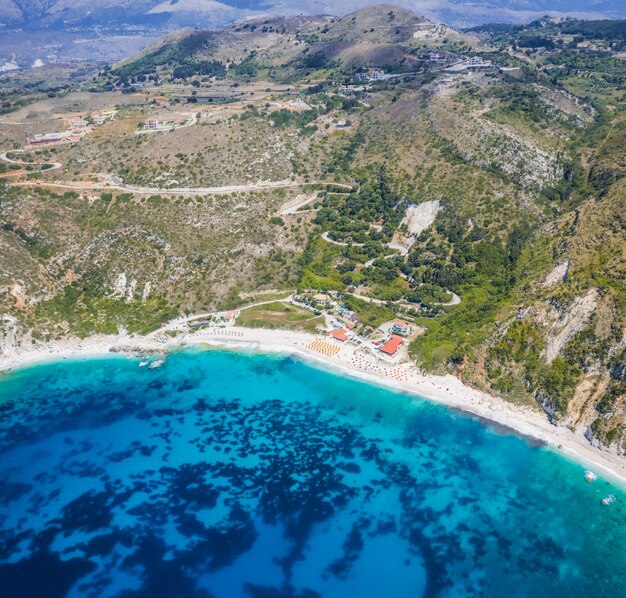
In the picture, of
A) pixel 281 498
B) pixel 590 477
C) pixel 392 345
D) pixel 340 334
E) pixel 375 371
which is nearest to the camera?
pixel 281 498

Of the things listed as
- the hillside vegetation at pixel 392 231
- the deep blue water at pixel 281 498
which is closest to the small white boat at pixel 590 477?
the deep blue water at pixel 281 498

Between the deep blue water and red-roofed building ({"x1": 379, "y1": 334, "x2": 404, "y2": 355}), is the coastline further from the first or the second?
red-roofed building ({"x1": 379, "y1": 334, "x2": 404, "y2": 355})

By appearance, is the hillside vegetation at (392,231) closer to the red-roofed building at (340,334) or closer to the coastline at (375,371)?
the coastline at (375,371)

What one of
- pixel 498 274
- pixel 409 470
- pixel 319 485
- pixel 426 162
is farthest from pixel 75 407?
pixel 426 162

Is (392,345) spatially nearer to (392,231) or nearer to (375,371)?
(375,371)

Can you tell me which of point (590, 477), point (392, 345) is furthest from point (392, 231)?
point (590, 477)

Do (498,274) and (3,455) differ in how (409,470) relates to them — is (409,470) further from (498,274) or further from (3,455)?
(3,455)

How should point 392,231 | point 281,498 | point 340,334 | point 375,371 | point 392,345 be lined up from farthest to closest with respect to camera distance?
point 392,231 → point 340,334 → point 392,345 → point 375,371 → point 281,498
